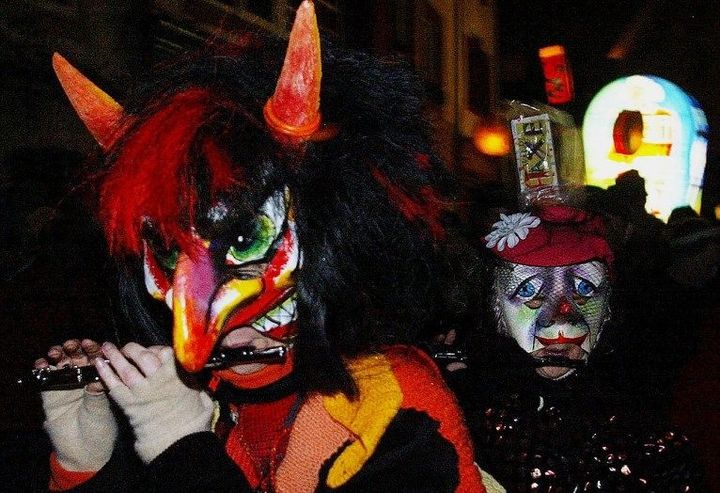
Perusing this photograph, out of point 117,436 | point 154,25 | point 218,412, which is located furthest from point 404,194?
point 154,25

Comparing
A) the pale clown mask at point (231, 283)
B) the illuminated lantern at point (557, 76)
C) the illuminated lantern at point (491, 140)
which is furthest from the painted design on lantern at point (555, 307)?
the illuminated lantern at point (491, 140)

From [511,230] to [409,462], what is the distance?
4.11ft

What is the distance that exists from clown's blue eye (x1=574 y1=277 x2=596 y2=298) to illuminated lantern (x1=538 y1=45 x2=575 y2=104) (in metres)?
9.26

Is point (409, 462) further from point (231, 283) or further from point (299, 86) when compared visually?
point (299, 86)

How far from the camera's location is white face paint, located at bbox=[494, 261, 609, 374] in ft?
8.35

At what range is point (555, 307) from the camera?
256 centimetres

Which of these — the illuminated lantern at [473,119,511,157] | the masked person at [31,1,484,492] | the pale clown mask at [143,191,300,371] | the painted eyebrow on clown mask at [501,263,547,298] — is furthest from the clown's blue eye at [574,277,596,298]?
the illuminated lantern at [473,119,511,157]

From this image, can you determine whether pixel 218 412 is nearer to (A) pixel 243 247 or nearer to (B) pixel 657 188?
(A) pixel 243 247

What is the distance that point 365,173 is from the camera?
1726 millimetres

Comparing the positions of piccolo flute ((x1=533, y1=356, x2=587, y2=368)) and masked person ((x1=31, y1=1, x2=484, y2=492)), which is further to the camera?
piccolo flute ((x1=533, y1=356, x2=587, y2=368))

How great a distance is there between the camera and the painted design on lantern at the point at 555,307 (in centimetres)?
254

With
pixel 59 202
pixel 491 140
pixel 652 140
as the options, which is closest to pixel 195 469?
pixel 59 202

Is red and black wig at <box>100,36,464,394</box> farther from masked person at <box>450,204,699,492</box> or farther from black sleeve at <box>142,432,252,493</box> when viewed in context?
Answer: masked person at <box>450,204,699,492</box>

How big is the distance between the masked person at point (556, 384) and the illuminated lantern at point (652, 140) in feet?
20.5
